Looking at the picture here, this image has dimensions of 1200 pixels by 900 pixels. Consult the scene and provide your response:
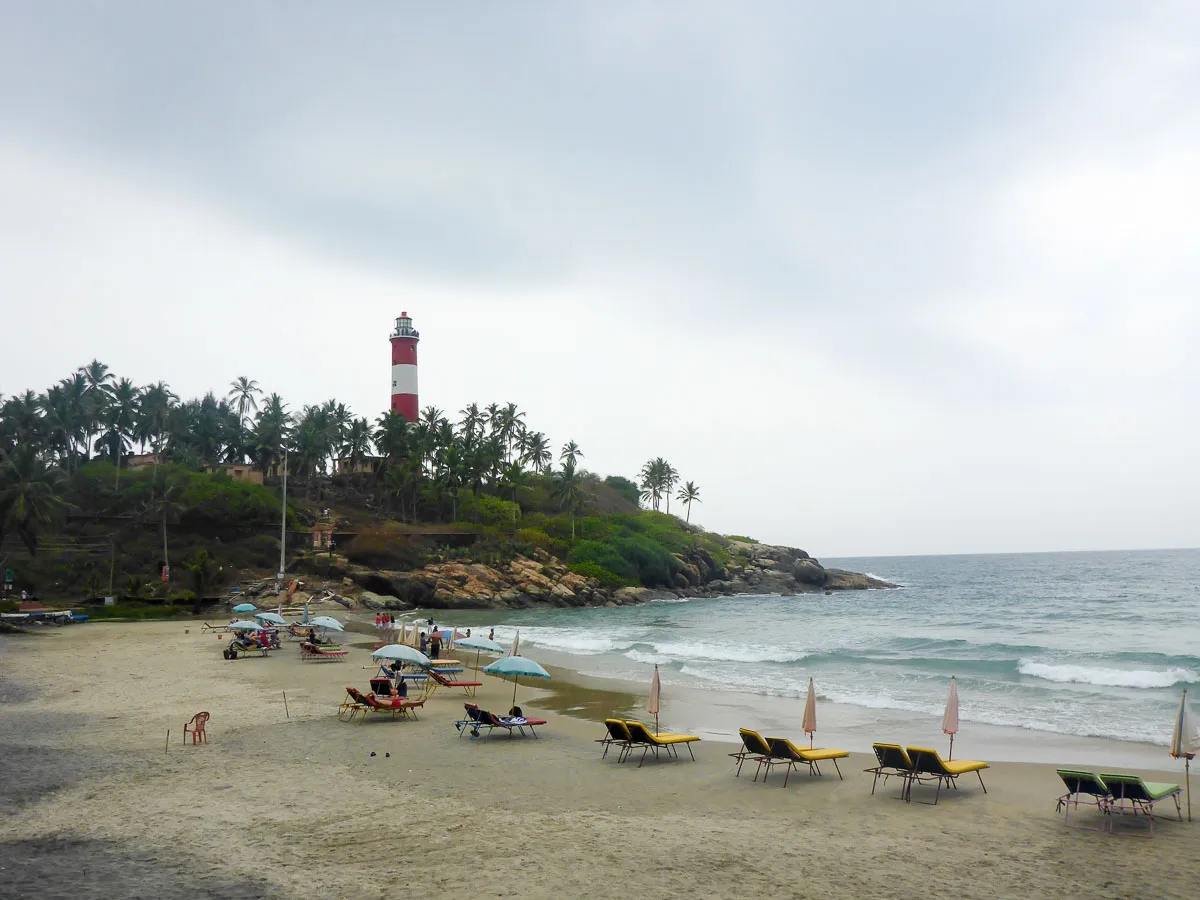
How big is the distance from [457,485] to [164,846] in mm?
76848

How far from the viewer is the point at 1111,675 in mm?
27594

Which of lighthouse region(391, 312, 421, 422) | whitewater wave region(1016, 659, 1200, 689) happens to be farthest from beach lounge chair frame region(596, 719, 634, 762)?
lighthouse region(391, 312, 421, 422)

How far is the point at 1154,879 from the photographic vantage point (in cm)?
931

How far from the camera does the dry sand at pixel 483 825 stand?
28.4ft

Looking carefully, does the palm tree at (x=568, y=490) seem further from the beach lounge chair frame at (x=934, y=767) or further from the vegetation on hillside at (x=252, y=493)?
the beach lounge chair frame at (x=934, y=767)

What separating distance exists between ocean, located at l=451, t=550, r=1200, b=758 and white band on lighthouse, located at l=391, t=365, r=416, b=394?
111ft

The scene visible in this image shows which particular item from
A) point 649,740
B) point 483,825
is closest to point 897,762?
point 649,740

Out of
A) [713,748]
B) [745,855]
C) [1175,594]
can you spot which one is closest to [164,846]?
[745,855]

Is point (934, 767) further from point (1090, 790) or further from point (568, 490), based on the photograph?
point (568, 490)

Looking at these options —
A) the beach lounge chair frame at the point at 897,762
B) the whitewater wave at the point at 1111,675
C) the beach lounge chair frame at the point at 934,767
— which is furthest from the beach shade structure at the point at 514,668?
the whitewater wave at the point at 1111,675

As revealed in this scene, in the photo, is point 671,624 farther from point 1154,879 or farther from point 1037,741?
point 1154,879

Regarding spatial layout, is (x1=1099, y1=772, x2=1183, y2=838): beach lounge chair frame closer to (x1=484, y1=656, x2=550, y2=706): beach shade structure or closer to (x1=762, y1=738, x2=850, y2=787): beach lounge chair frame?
(x1=762, y1=738, x2=850, y2=787): beach lounge chair frame

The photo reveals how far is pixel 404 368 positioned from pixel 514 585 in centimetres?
2891

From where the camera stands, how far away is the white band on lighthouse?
87.1 meters
